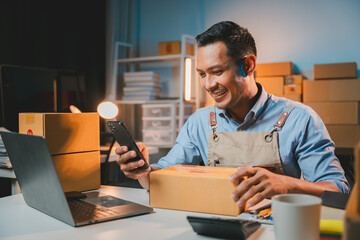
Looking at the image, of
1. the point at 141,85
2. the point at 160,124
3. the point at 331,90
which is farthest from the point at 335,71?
the point at 141,85

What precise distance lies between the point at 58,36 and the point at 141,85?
0.93m

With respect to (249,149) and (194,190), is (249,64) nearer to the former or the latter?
(249,149)

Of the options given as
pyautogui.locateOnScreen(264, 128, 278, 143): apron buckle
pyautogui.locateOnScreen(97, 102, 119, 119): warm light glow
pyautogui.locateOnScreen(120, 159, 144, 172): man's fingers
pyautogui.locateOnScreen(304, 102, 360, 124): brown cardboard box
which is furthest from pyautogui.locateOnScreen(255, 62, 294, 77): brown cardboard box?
pyautogui.locateOnScreen(120, 159, 144, 172): man's fingers

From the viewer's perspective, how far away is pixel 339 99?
10.6 ft

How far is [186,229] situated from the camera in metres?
0.82

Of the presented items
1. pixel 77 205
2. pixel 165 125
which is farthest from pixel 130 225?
pixel 165 125

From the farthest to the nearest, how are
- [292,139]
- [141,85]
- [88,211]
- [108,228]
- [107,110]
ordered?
[141,85] < [107,110] < [292,139] < [88,211] < [108,228]

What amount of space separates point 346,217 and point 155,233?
18.4 inches

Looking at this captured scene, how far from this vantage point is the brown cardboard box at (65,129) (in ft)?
3.99

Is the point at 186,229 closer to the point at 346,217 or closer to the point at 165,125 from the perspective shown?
the point at 346,217

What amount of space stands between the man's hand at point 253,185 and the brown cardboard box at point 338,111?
2.54 meters

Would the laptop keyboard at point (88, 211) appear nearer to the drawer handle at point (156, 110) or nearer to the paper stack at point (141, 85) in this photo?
the drawer handle at point (156, 110)

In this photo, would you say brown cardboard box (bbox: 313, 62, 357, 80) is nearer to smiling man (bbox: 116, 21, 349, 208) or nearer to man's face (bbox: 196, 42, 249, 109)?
smiling man (bbox: 116, 21, 349, 208)

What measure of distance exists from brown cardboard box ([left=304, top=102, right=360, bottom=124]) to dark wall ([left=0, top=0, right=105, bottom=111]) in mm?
2142
